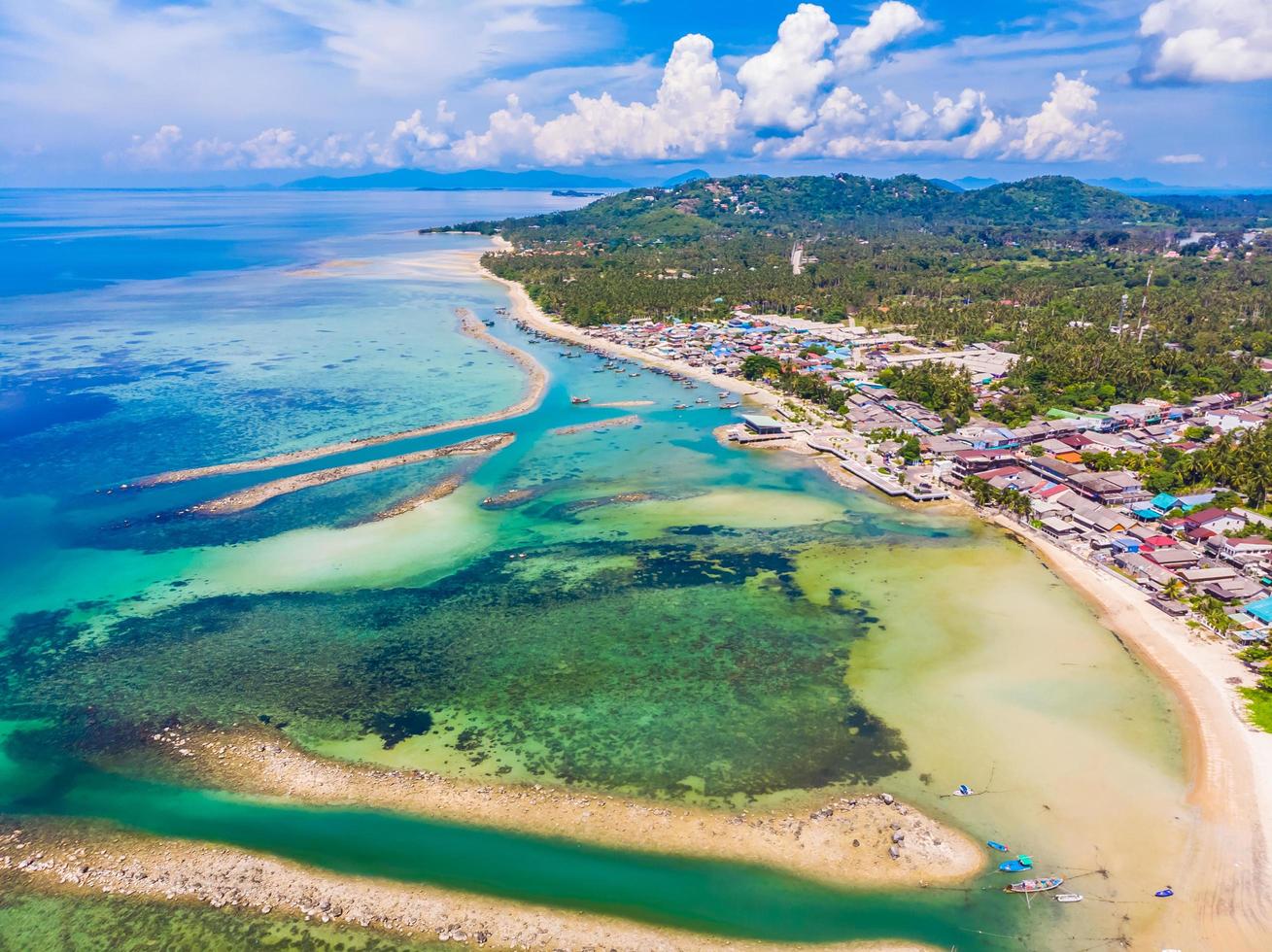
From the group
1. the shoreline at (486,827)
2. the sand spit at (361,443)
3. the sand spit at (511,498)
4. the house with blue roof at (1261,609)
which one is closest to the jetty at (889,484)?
the house with blue roof at (1261,609)

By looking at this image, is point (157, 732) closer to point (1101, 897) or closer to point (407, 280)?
point (1101, 897)

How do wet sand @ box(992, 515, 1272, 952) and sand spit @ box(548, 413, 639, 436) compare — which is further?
sand spit @ box(548, 413, 639, 436)

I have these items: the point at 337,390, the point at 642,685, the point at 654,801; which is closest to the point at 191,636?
the point at 642,685

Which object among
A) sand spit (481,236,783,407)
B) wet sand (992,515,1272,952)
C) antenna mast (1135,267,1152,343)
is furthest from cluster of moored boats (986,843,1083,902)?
antenna mast (1135,267,1152,343)

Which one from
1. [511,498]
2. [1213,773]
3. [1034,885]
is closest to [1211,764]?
[1213,773]

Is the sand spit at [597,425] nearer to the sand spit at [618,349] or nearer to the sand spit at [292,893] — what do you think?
the sand spit at [618,349]

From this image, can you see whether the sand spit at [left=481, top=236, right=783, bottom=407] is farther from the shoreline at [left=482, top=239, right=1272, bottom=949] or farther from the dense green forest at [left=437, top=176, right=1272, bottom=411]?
the shoreline at [left=482, top=239, right=1272, bottom=949]

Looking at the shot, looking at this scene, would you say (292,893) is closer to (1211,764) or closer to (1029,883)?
(1029,883)
